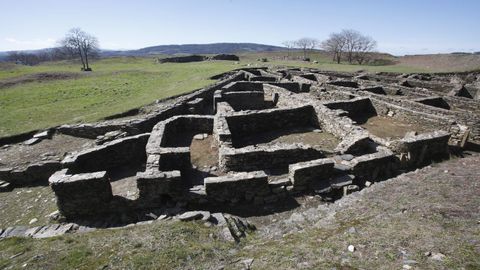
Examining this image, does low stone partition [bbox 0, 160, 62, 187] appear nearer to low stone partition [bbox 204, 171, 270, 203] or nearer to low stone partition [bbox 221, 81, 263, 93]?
low stone partition [bbox 204, 171, 270, 203]

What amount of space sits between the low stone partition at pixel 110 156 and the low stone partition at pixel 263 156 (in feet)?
13.5

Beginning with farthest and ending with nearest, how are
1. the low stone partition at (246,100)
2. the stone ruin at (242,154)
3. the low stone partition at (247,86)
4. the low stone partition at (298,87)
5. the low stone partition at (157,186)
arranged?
the low stone partition at (247,86), the low stone partition at (298,87), the low stone partition at (246,100), the stone ruin at (242,154), the low stone partition at (157,186)

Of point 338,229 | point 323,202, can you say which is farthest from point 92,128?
point 338,229

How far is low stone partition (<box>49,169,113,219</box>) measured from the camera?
8.84m

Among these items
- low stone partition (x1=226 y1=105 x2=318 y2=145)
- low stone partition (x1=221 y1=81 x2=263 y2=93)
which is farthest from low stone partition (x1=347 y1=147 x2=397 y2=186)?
low stone partition (x1=221 y1=81 x2=263 y2=93)

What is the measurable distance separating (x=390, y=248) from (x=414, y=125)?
40.3ft

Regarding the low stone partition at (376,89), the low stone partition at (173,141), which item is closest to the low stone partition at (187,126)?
the low stone partition at (173,141)

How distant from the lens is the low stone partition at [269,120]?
48.8 feet

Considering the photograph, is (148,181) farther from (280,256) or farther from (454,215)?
(454,215)

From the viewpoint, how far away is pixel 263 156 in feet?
35.2

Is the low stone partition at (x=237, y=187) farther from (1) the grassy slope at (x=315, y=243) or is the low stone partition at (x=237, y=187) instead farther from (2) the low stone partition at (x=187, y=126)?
(2) the low stone partition at (x=187, y=126)

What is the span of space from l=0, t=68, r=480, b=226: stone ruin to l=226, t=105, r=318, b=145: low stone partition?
2.2 inches

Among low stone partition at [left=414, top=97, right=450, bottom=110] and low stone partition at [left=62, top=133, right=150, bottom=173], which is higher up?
low stone partition at [left=414, top=97, right=450, bottom=110]

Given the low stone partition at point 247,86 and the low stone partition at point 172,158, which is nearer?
the low stone partition at point 172,158
